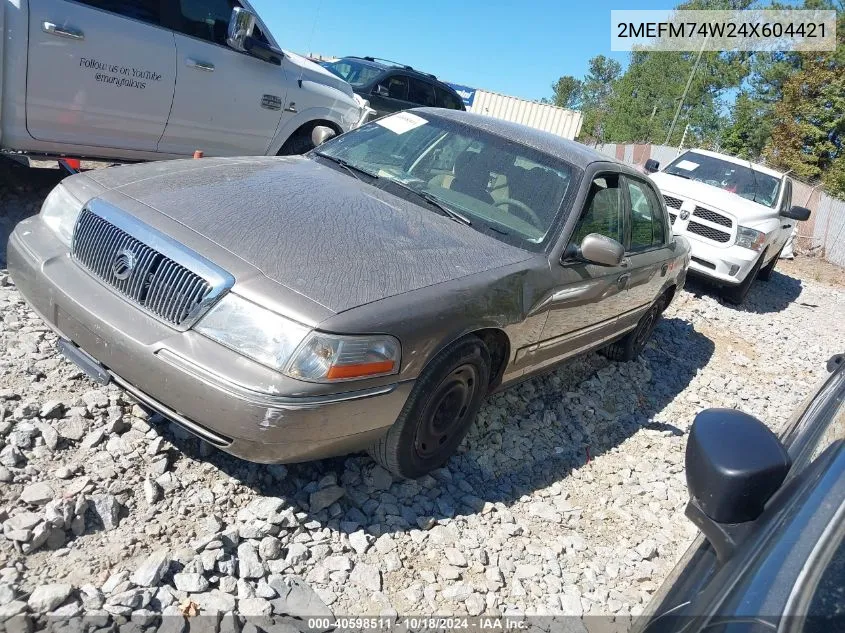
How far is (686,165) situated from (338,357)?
29.2 ft

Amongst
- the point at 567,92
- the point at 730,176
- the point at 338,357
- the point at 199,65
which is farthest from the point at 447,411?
the point at 567,92

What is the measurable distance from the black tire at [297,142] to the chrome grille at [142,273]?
379 centimetres

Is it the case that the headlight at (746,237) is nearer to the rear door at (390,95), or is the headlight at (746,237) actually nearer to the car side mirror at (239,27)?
the car side mirror at (239,27)

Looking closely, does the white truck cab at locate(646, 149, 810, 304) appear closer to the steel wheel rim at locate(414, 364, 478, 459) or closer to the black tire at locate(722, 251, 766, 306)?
the black tire at locate(722, 251, 766, 306)

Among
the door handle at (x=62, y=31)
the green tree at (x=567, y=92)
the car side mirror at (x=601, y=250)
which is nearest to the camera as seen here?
the car side mirror at (x=601, y=250)

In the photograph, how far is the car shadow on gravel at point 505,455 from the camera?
2.94 metres

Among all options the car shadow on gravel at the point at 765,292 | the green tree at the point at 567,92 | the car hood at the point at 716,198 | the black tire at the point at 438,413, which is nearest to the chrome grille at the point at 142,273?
the black tire at the point at 438,413

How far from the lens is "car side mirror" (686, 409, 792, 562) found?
58.2 inches

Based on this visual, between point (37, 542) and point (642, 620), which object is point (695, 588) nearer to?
point (642, 620)

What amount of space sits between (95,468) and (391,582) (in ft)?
4.30

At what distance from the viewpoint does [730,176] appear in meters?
9.48

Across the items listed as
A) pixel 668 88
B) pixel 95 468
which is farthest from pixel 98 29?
pixel 668 88

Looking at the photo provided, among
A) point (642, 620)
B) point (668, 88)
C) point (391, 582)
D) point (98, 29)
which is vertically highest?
point (668, 88)

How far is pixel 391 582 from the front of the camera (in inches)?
103
